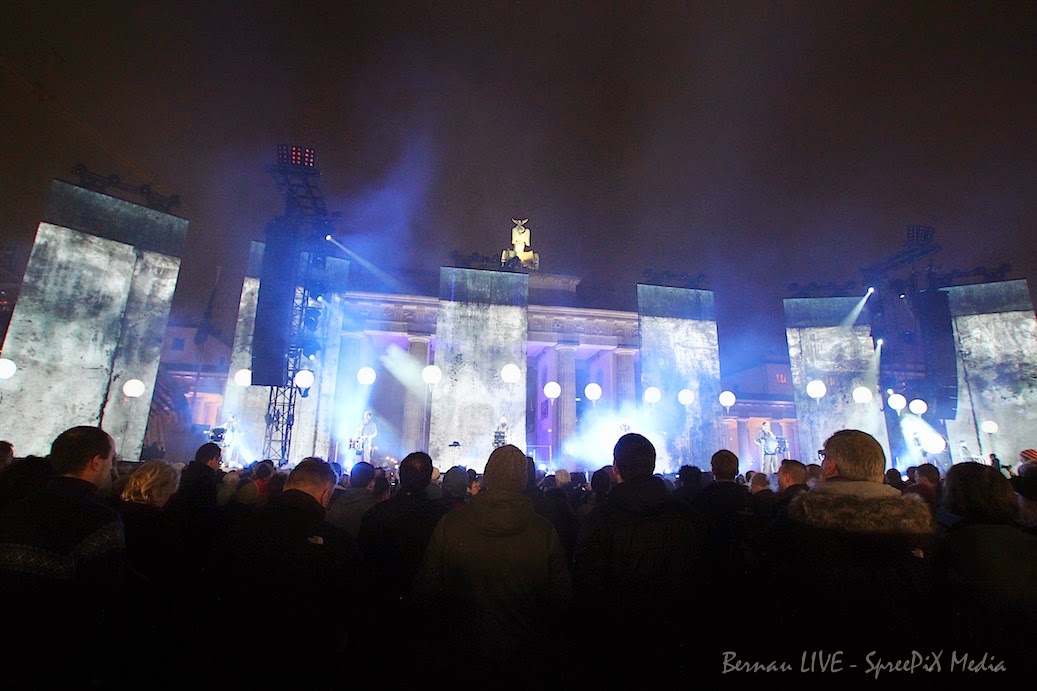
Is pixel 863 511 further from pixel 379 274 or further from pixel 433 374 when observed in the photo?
pixel 379 274

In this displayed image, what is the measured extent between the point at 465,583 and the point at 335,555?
0.84 m

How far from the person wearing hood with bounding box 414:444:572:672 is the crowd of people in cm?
1

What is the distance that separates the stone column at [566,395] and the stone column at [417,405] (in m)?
7.84

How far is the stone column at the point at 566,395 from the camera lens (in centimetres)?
2972

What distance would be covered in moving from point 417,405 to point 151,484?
25851mm

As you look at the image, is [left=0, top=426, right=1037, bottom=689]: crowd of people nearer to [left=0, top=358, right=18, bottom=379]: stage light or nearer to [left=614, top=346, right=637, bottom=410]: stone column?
[left=0, top=358, right=18, bottom=379]: stage light

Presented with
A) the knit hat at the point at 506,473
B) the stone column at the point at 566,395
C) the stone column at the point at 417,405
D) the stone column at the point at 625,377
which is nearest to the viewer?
the knit hat at the point at 506,473

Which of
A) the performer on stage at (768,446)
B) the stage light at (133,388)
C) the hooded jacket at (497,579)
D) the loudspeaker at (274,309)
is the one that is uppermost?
the loudspeaker at (274,309)

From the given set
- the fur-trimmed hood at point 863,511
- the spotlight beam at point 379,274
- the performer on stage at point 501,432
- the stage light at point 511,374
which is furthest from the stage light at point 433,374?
the fur-trimmed hood at point 863,511

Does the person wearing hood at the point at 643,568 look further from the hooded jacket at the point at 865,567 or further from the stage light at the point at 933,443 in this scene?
the stage light at the point at 933,443

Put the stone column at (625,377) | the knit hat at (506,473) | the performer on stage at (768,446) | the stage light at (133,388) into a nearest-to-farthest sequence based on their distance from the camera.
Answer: the knit hat at (506,473) < the stage light at (133,388) < the performer on stage at (768,446) < the stone column at (625,377)

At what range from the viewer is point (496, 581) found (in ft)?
9.94

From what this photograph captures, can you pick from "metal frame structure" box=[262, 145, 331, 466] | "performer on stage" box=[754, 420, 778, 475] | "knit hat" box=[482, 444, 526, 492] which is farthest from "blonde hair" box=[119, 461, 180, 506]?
"performer on stage" box=[754, 420, 778, 475]

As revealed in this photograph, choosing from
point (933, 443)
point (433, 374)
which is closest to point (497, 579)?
point (433, 374)
